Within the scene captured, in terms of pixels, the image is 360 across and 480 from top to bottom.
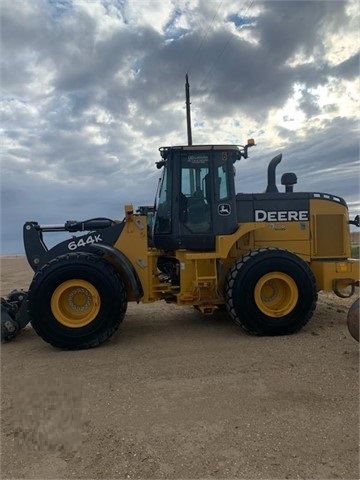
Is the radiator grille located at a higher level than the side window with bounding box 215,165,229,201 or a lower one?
lower

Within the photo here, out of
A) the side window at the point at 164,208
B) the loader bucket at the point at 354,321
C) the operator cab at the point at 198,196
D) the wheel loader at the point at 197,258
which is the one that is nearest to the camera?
the loader bucket at the point at 354,321

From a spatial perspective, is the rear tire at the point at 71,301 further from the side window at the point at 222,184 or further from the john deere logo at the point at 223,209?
the side window at the point at 222,184

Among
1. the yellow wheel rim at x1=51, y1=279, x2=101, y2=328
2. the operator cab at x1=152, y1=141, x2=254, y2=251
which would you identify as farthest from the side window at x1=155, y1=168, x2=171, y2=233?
the yellow wheel rim at x1=51, y1=279, x2=101, y2=328

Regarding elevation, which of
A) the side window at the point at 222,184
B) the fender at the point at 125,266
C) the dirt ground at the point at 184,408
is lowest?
the dirt ground at the point at 184,408

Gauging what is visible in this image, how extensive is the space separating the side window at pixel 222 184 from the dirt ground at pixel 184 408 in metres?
2.20

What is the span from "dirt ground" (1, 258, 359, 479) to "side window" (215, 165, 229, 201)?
2201mm

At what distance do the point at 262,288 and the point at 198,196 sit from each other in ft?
5.78

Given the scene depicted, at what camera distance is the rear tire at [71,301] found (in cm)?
613

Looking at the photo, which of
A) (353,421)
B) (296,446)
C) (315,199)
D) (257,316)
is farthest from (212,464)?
(315,199)

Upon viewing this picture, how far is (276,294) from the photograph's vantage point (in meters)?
6.87

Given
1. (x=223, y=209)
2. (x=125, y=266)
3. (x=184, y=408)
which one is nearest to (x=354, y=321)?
(x=223, y=209)

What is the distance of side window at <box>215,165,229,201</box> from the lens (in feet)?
23.3

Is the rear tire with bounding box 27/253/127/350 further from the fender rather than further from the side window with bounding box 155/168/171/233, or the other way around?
the side window with bounding box 155/168/171/233

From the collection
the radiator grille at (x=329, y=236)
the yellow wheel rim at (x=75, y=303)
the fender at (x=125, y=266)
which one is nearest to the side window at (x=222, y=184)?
the radiator grille at (x=329, y=236)
